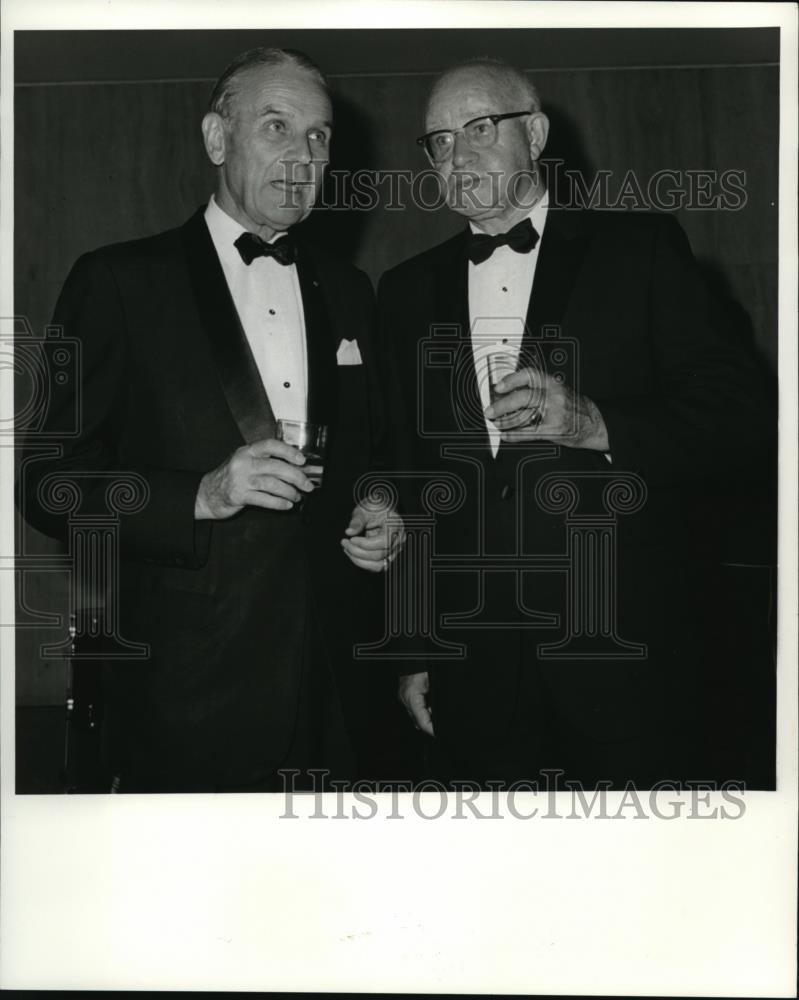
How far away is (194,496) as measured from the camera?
98.5 inches

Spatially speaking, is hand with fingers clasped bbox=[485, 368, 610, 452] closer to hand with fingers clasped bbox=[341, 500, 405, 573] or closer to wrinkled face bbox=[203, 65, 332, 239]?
hand with fingers clasped bbox=[341, 500, 405, 573]

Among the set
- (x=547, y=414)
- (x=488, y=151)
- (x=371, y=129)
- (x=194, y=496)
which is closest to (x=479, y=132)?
(x=488, y=151)

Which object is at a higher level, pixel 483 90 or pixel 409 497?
pixel 483 90

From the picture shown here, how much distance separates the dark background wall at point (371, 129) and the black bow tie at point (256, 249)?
11 centimetres

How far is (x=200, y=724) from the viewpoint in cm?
254

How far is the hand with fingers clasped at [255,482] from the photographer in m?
2.47

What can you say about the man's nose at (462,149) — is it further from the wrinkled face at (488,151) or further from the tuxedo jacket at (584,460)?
the tuxedo jacket at (584,460)

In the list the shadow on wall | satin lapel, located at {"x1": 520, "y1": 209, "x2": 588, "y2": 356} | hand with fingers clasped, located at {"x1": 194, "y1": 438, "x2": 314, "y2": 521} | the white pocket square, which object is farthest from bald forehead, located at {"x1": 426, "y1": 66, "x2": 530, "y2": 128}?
hand with fingers clasped, located at {"x1": 194, "y1": 438, "x2": 314, "y2": 521}

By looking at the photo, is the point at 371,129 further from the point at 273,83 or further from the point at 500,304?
the point at 500,304

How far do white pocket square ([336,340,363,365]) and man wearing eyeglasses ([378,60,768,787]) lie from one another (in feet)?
0.22

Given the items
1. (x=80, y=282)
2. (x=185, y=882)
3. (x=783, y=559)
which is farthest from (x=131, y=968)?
(x=783, y=559)

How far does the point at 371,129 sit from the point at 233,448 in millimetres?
761

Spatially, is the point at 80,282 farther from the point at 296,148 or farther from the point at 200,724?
the point at 200,724

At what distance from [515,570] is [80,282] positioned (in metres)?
1.13
